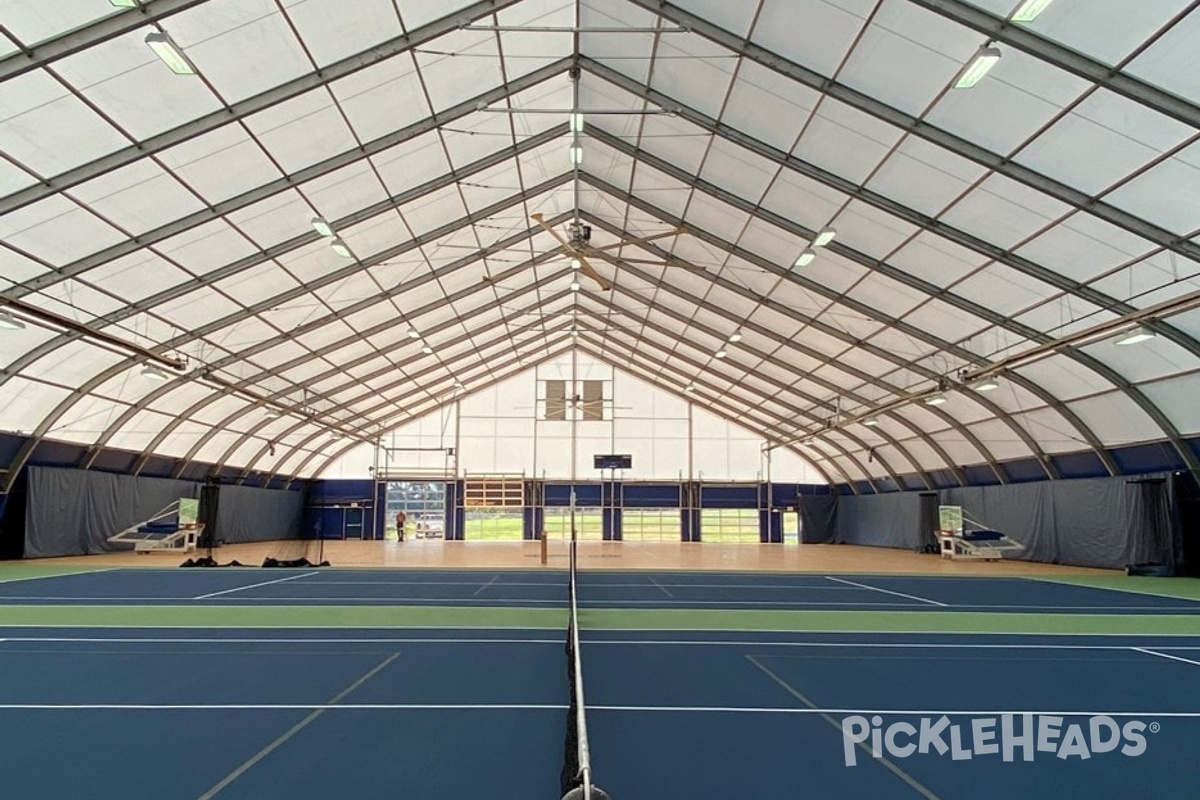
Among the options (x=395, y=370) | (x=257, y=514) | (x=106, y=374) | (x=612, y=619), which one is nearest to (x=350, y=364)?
(x=395, y=370)

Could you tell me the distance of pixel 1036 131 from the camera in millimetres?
14625

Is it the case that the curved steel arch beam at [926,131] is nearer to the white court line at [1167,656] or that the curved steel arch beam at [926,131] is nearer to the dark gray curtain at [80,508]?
the white court line at [1167,656]

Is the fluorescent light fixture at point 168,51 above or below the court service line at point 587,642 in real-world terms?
above

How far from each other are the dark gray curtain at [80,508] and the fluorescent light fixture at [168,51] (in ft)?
64.9

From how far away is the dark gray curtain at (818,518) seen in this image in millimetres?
47875

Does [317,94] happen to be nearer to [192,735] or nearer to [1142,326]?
[192,735]

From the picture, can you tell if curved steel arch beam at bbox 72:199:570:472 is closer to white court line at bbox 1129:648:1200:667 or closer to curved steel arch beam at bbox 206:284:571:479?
curved steel arch beam at bbox 206:284:571:479

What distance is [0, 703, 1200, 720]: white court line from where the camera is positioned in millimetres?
6578

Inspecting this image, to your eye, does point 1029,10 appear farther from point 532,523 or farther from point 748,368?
point 532,523

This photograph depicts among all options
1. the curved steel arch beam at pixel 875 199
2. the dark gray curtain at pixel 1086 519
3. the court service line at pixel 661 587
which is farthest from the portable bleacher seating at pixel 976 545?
the court service line at pixel 661 587

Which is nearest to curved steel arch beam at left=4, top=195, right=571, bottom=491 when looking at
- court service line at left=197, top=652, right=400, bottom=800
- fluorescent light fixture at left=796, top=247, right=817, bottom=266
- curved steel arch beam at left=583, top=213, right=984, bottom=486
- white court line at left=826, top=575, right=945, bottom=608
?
curved steel arch beam at left=583, top=213, right=984, bottom=486

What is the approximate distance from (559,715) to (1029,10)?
12099mm

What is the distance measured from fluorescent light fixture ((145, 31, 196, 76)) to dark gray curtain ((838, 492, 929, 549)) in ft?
113

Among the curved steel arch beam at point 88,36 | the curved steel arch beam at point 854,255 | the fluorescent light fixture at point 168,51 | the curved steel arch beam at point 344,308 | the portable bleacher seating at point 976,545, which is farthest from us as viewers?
the portable bleacher seating at point 976,545
